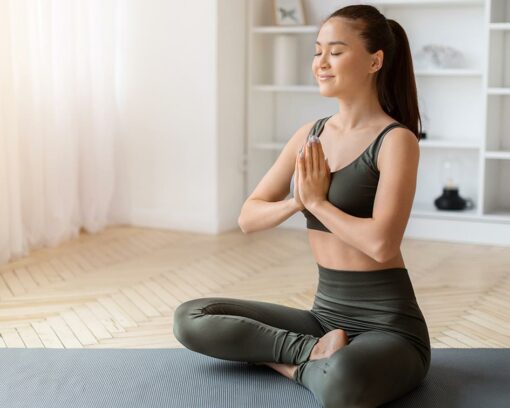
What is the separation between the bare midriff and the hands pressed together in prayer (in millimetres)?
128

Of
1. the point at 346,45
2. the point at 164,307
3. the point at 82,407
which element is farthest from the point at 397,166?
the point at 164,307

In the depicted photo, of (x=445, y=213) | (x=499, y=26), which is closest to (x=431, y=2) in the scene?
(x=499, y=26)

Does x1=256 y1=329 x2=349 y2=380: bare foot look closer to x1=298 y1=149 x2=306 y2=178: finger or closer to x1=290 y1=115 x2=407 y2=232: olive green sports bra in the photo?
x1=290 y1=115 x2=407 y2=232: olive green sports bra

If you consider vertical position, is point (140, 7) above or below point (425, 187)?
above

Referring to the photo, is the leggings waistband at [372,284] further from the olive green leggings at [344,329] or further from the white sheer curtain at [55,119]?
the white sheer curtain at [55,119]

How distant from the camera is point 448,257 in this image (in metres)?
4.20

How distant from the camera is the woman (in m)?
2.19

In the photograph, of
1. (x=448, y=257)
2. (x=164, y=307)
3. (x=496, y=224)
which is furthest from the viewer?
(x=496, y=224)

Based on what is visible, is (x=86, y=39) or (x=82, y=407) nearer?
(x=82, y=407)

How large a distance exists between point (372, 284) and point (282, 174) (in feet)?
1.31

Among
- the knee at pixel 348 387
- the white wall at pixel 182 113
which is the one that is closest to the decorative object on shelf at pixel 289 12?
the white wall at pixel 182 113

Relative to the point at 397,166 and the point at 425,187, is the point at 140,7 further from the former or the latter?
the point at 397,166

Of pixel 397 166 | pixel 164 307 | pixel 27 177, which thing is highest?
pixel 397 166

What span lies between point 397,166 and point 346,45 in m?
0.33
